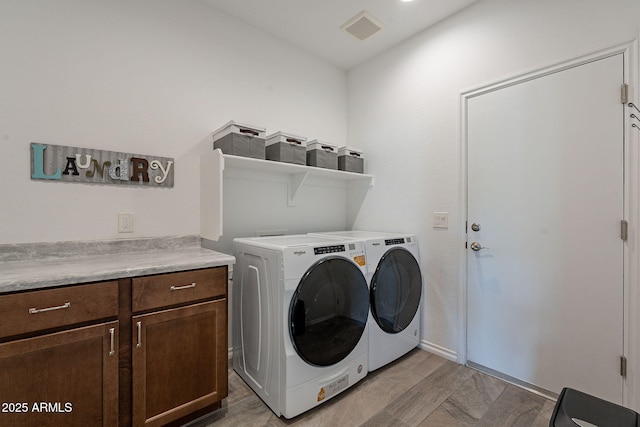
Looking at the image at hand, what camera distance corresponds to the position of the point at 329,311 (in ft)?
5.60

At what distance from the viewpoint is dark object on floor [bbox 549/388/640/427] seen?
1.06 metres

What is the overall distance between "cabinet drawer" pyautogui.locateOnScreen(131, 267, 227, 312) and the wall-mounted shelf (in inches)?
14.0

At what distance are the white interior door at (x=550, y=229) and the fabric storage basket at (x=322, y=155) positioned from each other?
1.06m

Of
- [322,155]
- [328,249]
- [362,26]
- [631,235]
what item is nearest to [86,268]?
[328,249]

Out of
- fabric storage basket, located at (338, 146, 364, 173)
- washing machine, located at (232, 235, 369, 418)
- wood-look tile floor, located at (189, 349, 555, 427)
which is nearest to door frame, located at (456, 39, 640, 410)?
wood-look tile floor, located at (189, 349, 555, 427)

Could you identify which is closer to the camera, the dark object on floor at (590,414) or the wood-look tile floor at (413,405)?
the dark object on floor at (590,414)

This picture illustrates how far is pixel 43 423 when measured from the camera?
108cm

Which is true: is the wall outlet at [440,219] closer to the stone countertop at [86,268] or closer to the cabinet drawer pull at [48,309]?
the stone countertop at [86,268]

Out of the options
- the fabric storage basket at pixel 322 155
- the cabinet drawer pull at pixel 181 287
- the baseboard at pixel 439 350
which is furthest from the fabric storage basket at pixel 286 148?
the baseboard at pixel 439 350

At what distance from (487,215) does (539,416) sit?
1.20 meters

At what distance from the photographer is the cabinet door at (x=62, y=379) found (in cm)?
103

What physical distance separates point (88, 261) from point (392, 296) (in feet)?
6.21

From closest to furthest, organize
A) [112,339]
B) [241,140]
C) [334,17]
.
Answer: [112,339]
[241,140]
[334,17]

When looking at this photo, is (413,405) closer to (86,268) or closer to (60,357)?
(60,357)
